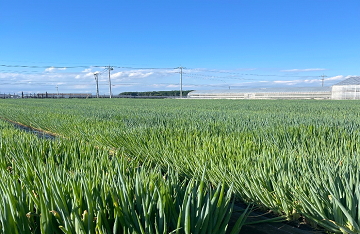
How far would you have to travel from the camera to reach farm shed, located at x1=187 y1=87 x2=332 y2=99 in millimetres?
36844

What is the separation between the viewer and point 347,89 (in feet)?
107

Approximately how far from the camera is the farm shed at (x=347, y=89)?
3173 cm

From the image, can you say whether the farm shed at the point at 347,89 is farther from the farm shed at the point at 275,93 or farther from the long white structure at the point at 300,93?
the farm shed at the point at 275,93

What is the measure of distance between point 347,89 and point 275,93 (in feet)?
33.1

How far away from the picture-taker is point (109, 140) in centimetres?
417

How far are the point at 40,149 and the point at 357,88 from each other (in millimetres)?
34824

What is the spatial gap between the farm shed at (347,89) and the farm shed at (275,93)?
1.45 m

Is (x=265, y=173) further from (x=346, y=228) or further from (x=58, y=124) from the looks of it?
(x=58, y=124)

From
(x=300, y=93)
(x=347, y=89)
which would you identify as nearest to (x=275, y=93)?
(x=300, y=93)

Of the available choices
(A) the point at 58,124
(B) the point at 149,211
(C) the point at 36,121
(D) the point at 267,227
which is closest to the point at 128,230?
(B) the point at 149,211

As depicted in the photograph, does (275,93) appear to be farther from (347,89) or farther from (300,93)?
(347,89)

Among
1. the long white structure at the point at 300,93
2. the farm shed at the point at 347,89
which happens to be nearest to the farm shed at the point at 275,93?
the long white structure at the point at 300,93

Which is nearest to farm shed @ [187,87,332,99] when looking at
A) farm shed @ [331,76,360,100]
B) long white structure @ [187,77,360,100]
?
long white structure @ [187,77,360,100]

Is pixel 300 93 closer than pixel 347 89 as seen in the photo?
No
